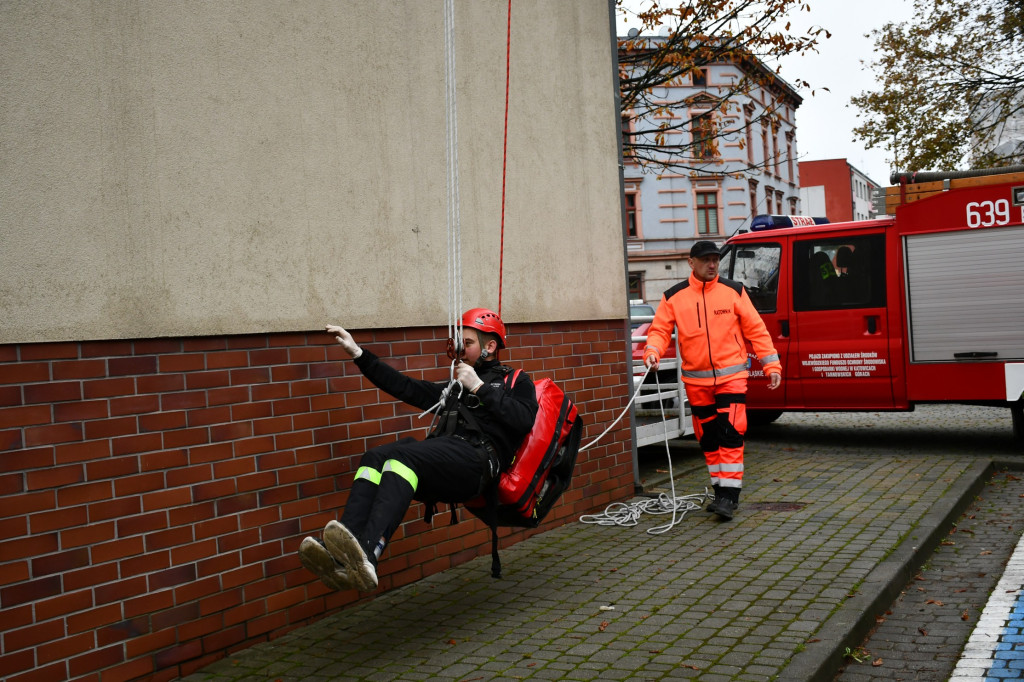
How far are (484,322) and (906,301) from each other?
6.91m

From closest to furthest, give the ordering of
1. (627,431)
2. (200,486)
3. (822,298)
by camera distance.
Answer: (200,486) → (627,431) → (822,298)

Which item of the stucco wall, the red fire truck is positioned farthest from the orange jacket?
the red fire truck

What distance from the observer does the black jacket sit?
504 centimetres

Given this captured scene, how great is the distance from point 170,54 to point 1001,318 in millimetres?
8747

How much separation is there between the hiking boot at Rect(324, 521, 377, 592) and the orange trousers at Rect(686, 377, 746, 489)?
3.97m

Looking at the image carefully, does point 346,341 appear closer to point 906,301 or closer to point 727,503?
point 727,503

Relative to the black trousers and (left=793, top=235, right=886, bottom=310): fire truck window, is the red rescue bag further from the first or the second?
(left=793, top=235, right=886, bottom=310): fire truck window

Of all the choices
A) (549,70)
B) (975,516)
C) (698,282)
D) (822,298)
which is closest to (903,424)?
(822,298)

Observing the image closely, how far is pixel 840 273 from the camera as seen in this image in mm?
11375

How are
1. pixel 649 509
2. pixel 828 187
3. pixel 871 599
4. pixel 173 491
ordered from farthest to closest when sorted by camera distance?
pixel 828 187, pixel 649 509, pixel 871 599, pixel 173 491

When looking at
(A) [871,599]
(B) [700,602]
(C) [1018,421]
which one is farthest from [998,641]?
(C) [1018,421]

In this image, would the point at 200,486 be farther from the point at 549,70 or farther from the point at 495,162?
the point at 549,70

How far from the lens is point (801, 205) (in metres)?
67.5

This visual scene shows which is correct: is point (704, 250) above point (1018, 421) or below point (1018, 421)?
above
